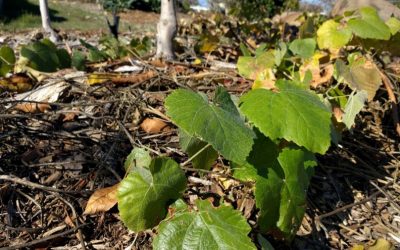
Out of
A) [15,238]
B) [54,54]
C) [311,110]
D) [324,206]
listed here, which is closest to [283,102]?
[311,110]

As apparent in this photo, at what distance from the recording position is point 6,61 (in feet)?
6.52

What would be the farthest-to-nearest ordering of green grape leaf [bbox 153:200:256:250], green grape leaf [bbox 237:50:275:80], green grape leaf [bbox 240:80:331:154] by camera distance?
green grape leaf [bbox 237:50:275:80] → green grape leaf [bbox 240:80:331:154] → green grape leaf [bbox 153:200:256:250]

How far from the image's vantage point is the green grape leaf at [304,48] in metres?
1.85

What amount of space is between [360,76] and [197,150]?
2.77 feet

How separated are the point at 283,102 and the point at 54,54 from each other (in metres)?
1.47

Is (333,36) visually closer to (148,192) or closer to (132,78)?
(132,78)

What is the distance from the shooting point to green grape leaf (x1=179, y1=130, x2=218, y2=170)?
1.05 metres

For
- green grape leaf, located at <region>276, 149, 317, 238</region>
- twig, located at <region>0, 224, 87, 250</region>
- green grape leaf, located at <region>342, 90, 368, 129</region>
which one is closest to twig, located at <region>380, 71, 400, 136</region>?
green grape leaf, located at <region>342, 90, 368, 129</region>

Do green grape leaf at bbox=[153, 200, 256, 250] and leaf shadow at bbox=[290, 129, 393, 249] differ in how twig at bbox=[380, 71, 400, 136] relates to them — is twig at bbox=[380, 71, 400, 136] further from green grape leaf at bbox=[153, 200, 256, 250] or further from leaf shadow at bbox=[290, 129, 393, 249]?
green grape leaf at bbox=[153, 200, 256, 250]

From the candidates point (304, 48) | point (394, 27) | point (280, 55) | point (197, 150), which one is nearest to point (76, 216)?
point (197, 150)

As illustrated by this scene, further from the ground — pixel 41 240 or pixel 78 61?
pixel 78 61

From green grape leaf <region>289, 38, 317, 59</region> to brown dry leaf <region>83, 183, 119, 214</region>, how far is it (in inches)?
44.0

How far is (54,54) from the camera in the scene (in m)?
2.07

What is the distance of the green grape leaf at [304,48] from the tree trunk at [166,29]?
61 centimetres
